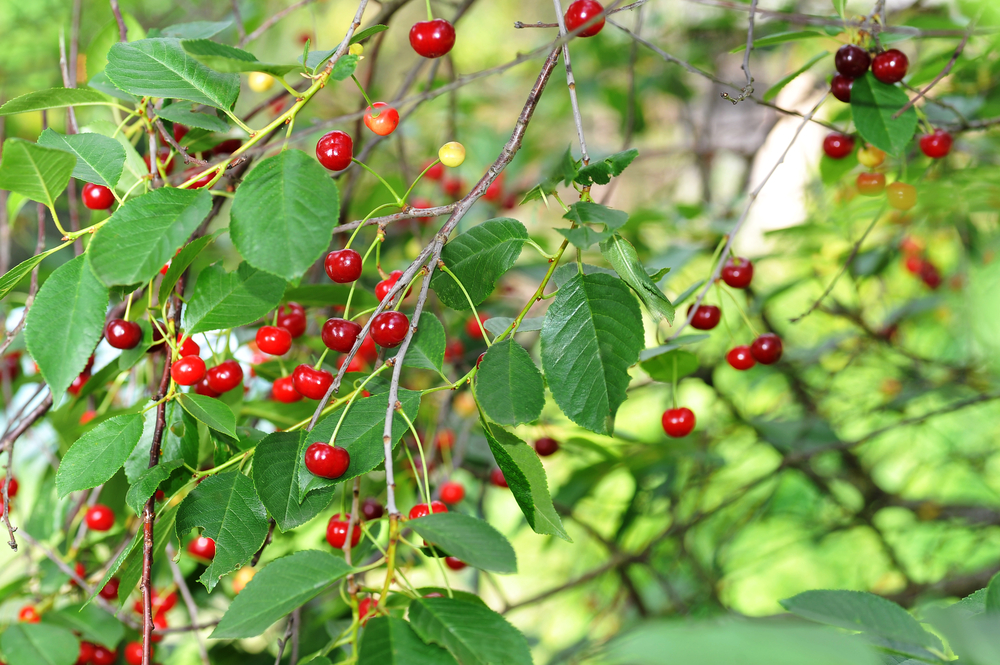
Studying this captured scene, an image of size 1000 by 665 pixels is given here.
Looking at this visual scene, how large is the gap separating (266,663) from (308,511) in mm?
850

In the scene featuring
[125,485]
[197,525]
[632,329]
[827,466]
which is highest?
[827,466]

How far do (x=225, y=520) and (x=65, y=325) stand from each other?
0.22 m

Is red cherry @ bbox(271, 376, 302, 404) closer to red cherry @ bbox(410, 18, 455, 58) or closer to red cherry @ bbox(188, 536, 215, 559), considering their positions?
red cherry @ bbox(188, 536, 215, 559)

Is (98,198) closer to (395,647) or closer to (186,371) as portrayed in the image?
(186,371)

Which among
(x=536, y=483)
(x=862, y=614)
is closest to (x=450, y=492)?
(x=536, y=483)

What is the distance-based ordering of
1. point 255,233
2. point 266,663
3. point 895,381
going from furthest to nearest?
point 895,381
point 266,663
point 255,233

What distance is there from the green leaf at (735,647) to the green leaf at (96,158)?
2.10ft

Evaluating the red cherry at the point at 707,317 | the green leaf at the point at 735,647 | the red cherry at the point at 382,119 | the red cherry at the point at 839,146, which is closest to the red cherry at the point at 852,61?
the red cherry at the point at 839,146

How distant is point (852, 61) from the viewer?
92 cm

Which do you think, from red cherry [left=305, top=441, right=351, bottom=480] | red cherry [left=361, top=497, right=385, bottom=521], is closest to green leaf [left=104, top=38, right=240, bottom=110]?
red cherry [left=305, top=441, right=351, bottom=480]

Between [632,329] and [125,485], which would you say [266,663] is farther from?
[632,329]

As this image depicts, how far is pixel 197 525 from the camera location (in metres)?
0.63

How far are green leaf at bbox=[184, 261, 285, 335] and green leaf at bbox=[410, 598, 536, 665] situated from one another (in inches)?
13.9

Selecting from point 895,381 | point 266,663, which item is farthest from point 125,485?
point 895,381
